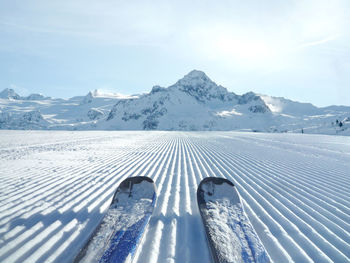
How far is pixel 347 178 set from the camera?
7602 mm

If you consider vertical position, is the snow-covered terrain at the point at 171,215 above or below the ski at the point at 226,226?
below

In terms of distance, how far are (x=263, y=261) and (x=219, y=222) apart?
0.91m

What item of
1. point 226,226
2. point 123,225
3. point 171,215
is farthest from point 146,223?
point 226,226

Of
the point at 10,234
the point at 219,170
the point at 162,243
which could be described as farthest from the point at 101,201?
the point at 219,170

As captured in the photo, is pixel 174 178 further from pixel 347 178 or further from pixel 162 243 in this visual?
pixel 347 178

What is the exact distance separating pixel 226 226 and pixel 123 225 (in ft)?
5.31

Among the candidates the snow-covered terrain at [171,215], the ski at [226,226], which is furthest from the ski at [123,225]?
the ski at [226,226]

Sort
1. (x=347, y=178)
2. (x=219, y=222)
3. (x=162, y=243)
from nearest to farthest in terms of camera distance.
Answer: (x=162, y=243) → (x=219, y=222) → (x=347, y=178)

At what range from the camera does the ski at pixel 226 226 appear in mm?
2721

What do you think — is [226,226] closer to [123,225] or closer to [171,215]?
[171,215]

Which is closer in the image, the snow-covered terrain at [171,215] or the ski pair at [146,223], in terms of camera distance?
the ski pair at [146,223]

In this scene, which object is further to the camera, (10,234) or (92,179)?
(92,179)

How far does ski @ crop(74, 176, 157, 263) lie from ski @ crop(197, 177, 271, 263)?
40.6 inches

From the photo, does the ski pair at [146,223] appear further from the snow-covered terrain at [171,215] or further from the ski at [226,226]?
the snow-covered terrain at [171,215]
